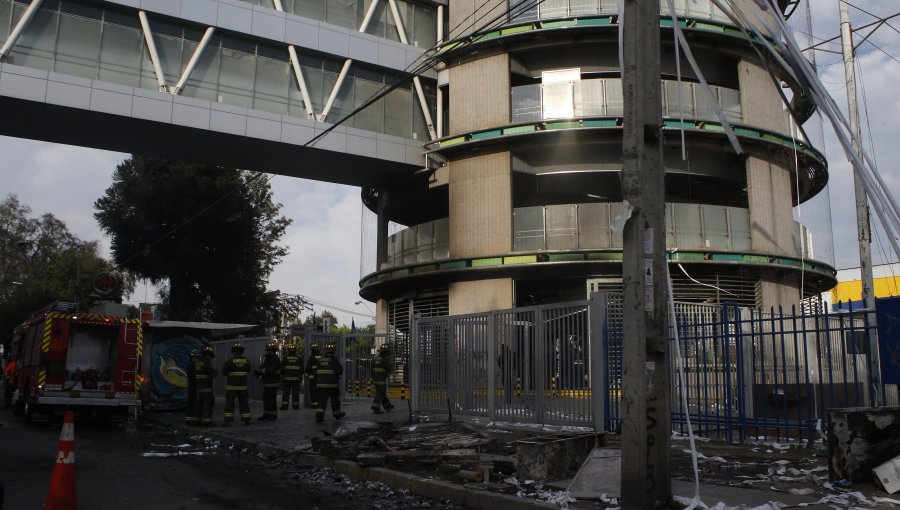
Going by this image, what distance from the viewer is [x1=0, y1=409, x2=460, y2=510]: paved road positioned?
25.4ft

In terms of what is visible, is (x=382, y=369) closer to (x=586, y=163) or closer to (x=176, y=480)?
(x=176, y=480)

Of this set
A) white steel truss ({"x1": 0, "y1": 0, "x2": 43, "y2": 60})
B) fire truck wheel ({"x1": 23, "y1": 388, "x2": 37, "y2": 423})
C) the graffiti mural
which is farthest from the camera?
the graffiti mural

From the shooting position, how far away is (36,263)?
56.7 meters

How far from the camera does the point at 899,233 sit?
547cm

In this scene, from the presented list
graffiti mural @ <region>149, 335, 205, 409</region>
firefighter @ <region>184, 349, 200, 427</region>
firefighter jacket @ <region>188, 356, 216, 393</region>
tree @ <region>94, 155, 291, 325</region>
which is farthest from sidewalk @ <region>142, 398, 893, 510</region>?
tree @ <region>94, 155, 291, 325</region>

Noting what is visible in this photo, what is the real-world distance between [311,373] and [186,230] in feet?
63.0

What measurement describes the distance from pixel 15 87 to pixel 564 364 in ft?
56.7

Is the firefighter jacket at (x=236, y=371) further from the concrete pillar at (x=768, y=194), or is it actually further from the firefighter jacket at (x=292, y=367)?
the concrete pillar at (x=768, y=194)

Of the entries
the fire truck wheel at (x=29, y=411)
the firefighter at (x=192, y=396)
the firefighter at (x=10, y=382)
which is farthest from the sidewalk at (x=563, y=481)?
the firefighter at (x=10, y=382)

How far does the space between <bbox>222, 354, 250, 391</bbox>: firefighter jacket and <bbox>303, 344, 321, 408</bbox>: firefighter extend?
3159 mm

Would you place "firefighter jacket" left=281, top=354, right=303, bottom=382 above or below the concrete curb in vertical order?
above

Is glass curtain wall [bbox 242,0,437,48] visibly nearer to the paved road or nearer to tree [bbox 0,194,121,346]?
the paved road

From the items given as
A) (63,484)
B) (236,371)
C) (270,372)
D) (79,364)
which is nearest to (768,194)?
(270,372)

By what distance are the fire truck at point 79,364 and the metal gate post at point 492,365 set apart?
27.7 feet
